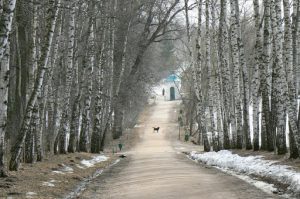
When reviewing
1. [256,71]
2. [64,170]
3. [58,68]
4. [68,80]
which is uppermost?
[58,68]

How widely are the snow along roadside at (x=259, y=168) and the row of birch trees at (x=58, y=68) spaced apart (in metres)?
6.44

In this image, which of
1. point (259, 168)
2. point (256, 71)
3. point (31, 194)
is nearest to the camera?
point (31, 194)

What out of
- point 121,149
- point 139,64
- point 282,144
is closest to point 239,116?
point 282,144

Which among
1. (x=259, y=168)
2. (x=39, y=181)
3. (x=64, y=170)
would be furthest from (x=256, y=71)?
(x=39, y=181)

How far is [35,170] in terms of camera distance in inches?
554

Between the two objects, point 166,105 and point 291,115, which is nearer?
point 291,115

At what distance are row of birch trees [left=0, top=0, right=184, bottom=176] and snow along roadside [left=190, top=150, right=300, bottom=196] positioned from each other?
253 inches

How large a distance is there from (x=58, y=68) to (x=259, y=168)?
16344 mm

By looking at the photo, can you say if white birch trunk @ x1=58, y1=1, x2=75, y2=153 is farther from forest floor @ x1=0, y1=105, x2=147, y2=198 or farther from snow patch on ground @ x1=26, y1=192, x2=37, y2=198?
snow patch on ground @ x1=26, y1=192, x2=37, y2=198

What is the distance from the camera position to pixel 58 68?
90.0 ft

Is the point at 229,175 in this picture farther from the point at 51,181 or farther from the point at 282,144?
the point at 51,181

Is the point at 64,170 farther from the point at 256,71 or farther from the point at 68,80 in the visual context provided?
the point at 256,71

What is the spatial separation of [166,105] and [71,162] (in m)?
68.1

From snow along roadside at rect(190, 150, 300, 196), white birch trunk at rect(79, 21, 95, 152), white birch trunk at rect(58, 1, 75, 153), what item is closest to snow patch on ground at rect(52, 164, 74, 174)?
white birch trunk at rect(58, 1, 75, 153)
